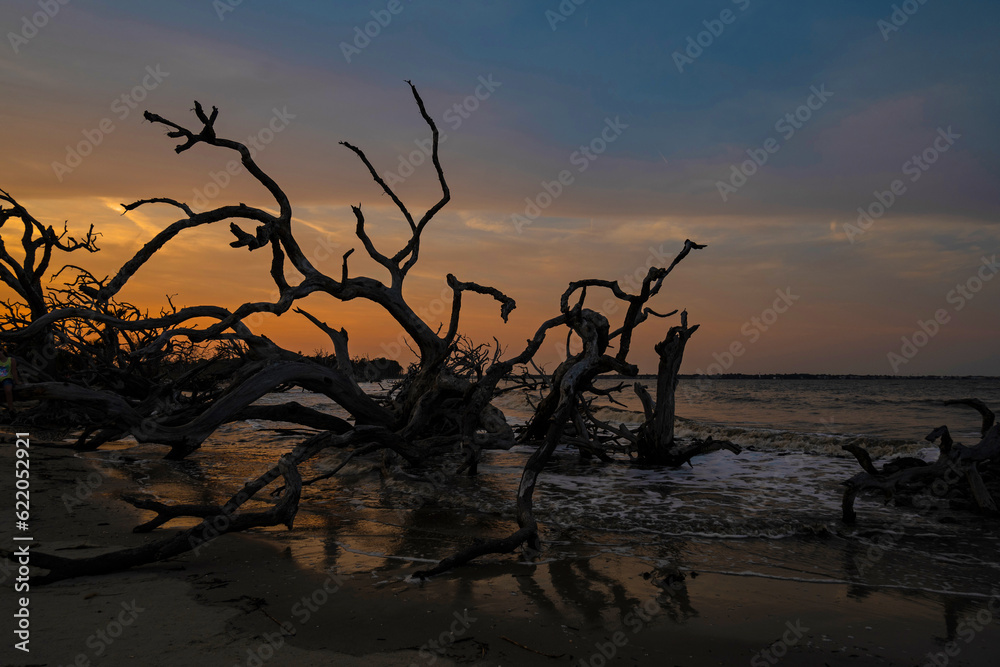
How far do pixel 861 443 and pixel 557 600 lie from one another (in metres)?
14.5

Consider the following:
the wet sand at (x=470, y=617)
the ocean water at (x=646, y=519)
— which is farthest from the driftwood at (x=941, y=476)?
the wet sand at (x=470, y=617)

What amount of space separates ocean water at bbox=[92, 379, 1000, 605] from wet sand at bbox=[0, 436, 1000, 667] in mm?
322

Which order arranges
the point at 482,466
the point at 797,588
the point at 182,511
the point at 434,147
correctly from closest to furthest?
the point at 797,588
the point at 182,511
the point at 434,147
the point at 482,466

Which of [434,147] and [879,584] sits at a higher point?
[434,147]

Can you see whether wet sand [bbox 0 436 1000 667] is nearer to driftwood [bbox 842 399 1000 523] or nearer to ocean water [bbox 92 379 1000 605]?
ocean water [bbox 92 379 1000 605]

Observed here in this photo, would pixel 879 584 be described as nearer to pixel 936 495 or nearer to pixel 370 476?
pixel 936 495

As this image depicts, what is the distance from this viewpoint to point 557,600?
13.1 feet

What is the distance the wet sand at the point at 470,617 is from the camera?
313 cm

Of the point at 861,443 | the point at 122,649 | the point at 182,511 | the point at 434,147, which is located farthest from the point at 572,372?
the point at 861,443

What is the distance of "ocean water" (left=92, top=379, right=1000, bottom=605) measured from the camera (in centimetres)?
505

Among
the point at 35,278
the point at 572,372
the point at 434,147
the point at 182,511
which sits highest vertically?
the point at 434,147

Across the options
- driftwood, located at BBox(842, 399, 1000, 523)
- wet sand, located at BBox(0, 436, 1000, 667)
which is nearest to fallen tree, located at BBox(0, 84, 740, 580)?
wet sand, located at BBox(0, 436, 1000, 667)

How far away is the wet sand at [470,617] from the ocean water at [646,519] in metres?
0.32

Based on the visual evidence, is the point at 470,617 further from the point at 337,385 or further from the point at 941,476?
the point at 941,476
